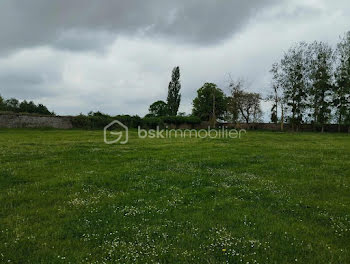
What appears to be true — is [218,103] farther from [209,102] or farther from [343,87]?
[343,87]

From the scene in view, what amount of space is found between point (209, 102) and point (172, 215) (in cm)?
8677

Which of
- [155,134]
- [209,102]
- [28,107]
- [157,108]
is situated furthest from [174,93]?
[28,107]

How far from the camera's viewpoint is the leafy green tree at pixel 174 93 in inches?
3531

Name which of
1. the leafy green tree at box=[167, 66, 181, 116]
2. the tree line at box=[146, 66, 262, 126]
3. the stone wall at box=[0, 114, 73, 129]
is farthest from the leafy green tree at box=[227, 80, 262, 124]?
the stone wall at box=[0, 114, 73, 129]

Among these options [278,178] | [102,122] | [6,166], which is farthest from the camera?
[102,122]

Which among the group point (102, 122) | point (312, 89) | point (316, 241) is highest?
point (312, 89)

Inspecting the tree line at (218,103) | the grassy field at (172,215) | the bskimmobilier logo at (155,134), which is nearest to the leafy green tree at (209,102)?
the tree line at (218,103)

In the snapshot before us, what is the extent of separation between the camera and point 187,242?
5.35 meters

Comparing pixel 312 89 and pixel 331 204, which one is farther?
pixel 312 89

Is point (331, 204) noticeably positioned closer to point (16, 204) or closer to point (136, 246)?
point (136, 246)

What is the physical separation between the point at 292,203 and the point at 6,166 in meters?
14.1

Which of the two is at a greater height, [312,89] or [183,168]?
[312,89]

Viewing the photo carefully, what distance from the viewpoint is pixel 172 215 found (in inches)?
269

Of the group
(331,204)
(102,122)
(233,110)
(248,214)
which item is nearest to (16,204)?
(248,214)
